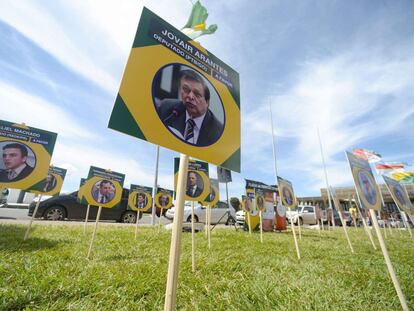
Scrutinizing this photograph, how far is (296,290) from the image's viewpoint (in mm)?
2107

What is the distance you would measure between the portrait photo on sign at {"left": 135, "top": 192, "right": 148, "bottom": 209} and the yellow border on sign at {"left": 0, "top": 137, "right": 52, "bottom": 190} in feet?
10.4

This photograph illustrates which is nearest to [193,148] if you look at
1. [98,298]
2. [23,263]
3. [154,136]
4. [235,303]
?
[154,136]

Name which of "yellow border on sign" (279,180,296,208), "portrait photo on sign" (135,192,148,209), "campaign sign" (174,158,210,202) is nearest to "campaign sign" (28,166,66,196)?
"portrait photo on sign" (135,192,148,209)

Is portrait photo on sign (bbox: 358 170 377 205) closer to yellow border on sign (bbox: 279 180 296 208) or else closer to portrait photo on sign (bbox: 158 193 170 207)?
yellow border on sign (bbox: 279 180 296 208)

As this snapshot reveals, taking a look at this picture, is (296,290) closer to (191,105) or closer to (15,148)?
(191,105)

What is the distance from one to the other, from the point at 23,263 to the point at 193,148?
3.02 m

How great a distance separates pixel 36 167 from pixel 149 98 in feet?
13.5

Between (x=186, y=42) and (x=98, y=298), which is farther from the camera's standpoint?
(x=98, y=298)

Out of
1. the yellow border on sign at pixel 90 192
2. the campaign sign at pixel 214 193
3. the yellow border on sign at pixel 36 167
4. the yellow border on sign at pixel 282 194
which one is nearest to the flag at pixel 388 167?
the yellow border on sign at pixel 282 194

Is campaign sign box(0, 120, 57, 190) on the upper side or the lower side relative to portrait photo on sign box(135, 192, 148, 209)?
upper

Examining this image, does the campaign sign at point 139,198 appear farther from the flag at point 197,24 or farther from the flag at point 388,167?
the flag at point 388,167

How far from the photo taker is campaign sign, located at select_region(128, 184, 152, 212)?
6836 millimetres

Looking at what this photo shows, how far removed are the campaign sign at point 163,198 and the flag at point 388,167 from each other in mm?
9786

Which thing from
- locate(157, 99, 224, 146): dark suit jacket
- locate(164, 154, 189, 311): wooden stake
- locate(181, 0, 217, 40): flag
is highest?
locate(181, 0, 217, 40): flag
